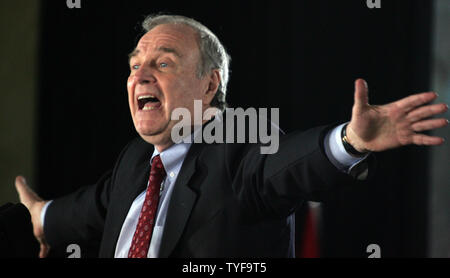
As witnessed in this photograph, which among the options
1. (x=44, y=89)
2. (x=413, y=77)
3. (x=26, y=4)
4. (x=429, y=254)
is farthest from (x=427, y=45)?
(x=26, y=4)

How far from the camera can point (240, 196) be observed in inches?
56.1

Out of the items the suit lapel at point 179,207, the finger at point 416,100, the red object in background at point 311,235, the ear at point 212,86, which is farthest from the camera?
the red object in background at point 311,235

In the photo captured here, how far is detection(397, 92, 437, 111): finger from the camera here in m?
1.11

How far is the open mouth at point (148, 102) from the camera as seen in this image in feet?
5.24

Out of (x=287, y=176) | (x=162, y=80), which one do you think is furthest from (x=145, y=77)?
(x=287, y=176)

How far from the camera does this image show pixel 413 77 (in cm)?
236

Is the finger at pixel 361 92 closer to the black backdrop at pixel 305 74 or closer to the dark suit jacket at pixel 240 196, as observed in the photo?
the dark suit jacket at pixel 240 196

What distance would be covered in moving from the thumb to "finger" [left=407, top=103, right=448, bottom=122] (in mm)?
87

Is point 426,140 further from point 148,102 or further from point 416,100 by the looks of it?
point 148,102

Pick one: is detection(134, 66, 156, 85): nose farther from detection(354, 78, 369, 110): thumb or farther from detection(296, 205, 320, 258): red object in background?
detection(296, 205, 320, 258): red object in background

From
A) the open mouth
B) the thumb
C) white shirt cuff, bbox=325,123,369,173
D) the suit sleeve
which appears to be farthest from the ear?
the thumb

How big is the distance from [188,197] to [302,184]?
0.31 metres

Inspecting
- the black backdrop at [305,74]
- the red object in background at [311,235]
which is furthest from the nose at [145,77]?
the red object in background at [311,235]
